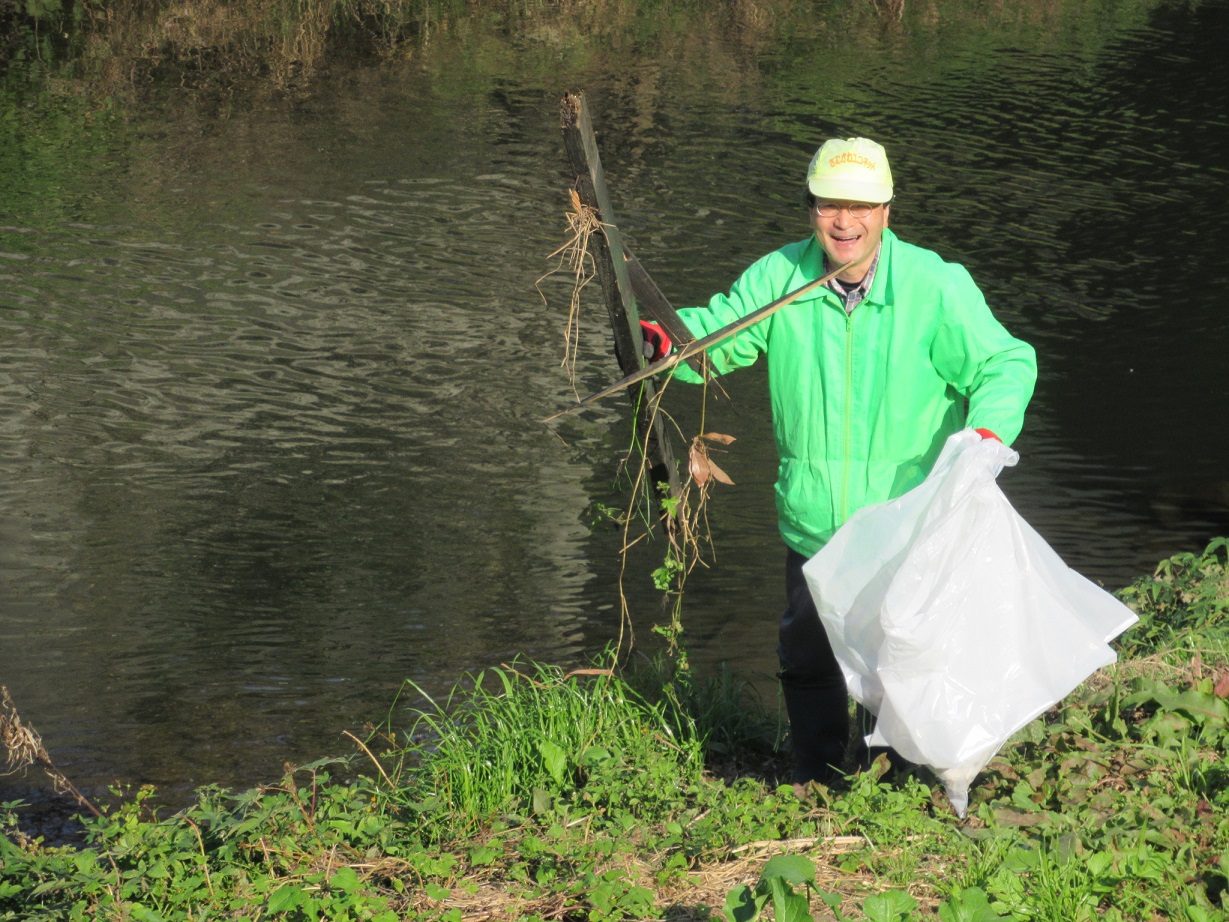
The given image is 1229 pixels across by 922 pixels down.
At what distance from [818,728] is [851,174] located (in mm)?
1355

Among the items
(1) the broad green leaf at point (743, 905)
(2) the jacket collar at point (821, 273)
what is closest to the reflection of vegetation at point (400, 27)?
(2) the jacket collar at point (821, 273)

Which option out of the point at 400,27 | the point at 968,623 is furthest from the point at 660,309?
the point at 400,27

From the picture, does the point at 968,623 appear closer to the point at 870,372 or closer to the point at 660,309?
the point at 870,372

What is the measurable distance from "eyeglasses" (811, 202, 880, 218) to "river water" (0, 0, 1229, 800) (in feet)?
7.09

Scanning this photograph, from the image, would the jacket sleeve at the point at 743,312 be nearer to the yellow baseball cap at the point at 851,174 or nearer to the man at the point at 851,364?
the man at the point at 851,364

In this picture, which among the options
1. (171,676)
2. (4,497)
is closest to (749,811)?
(171,676)

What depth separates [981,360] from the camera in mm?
3094

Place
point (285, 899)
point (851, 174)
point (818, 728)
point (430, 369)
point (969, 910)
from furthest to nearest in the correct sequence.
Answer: point (430, 369) < point (818, 728) < point (851, 174) < point (285, 899) < point (969, 910)

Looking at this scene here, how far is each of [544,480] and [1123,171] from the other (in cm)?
754

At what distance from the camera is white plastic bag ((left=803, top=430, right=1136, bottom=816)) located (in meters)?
2.83

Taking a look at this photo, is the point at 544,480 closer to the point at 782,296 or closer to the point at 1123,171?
the point at 782,296

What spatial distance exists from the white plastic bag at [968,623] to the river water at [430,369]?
83.3 inches

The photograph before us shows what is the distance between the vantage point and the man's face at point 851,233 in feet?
10.3

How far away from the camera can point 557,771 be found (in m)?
3.48
